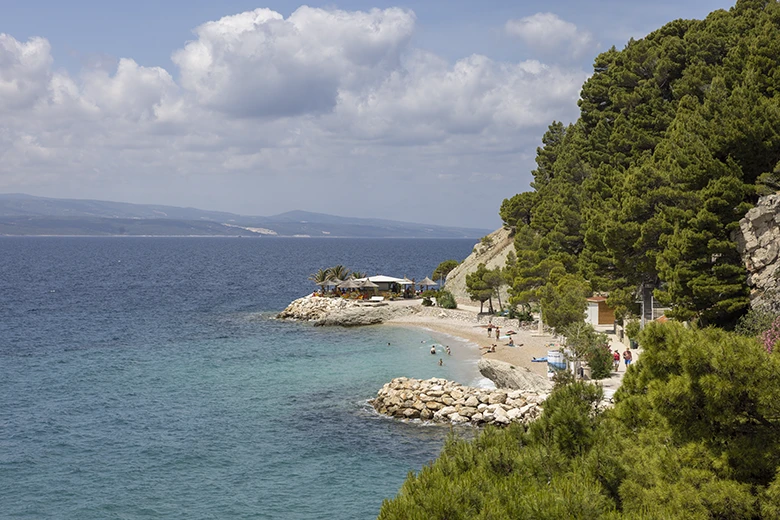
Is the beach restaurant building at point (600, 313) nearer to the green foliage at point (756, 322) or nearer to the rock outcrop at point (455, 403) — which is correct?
the rock outcrop at point (455, 403)

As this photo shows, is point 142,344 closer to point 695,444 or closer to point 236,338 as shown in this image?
point 236,338

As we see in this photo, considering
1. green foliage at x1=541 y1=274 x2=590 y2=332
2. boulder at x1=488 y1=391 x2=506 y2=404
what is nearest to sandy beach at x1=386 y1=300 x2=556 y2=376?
green foliage at x1=541 y1=274 x2=590 y2=332

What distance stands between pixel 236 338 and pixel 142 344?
663 cm

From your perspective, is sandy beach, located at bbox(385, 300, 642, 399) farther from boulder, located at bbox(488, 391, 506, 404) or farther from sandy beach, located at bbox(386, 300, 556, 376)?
boulder, located at bbox(488, 391, 506, 404)

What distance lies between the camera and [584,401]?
1348cm

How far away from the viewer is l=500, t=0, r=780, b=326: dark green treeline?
92.7ft

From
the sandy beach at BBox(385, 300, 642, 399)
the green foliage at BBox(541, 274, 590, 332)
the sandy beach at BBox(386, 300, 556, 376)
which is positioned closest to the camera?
the sandy beach at BBox(385, 300, 642, 399)

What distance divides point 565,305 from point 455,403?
12.7 meters

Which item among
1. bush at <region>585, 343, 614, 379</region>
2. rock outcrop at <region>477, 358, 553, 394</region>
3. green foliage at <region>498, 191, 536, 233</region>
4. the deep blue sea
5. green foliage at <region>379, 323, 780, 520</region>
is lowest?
the deep blue sea

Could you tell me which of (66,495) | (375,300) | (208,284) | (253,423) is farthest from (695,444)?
(208,284)

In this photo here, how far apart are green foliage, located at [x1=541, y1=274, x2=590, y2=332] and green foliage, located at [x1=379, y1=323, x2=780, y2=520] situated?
2788 cm

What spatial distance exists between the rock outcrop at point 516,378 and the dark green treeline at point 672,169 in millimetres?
6543

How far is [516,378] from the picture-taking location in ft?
107

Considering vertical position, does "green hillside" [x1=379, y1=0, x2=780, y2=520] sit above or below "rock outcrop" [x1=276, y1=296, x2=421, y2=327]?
above
